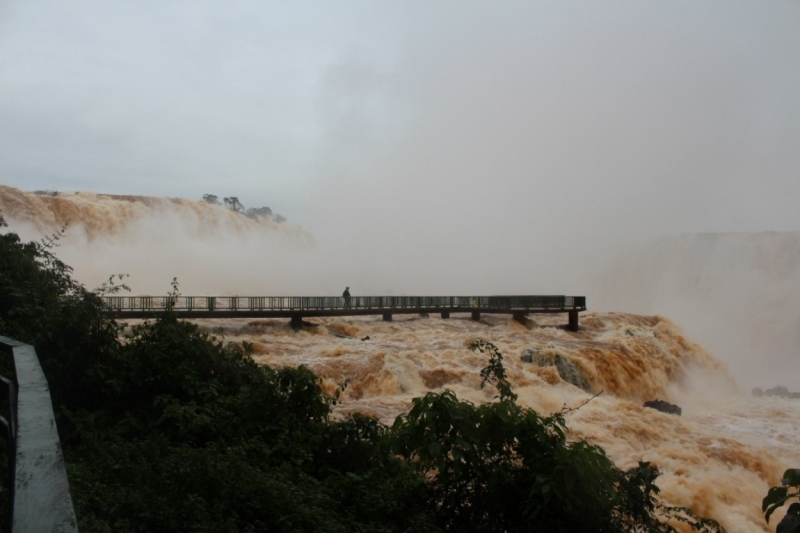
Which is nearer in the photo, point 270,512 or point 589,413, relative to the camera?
point 270,512

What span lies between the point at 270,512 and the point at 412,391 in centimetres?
1111

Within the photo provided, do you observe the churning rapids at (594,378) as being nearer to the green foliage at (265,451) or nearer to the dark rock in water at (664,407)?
the dark rock in water at (664,407)

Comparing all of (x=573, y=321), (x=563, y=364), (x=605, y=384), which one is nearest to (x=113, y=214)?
(x=573, y=321)

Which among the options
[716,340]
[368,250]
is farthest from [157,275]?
[716,340]

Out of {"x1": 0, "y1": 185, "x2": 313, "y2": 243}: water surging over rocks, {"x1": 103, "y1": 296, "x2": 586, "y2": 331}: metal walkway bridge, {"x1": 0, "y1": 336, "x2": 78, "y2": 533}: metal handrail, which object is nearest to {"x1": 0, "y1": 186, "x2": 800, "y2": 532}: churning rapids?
{"x1": 0, "y1": 185, "x2": 313, "y2": 243}: water surging over rocks

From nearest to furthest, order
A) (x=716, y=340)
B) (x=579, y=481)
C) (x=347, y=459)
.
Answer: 1. (x=579, y=481)
2. (x=347, y=459)
3. (x=716, y=340)

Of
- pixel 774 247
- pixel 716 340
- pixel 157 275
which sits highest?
pixel 774 247

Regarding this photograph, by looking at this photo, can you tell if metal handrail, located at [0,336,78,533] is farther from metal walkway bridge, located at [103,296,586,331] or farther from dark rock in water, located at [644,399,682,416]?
metal walkway bridge, located at [103,296,586,331]

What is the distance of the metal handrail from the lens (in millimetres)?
1517

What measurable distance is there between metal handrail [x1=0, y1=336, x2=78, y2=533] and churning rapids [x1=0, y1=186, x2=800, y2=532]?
24.1 feet

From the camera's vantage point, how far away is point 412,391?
50.6ft

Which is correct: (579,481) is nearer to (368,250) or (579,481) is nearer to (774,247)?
(368,250)

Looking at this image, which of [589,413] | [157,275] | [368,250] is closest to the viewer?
[589,413]

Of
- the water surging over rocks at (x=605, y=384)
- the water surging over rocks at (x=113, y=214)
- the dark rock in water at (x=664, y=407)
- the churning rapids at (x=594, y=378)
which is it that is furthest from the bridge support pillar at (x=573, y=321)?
the water surging over rocks at (x=113, y=214)
